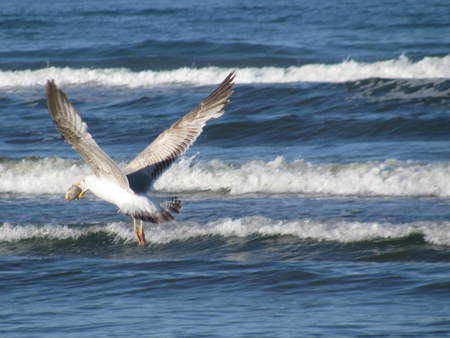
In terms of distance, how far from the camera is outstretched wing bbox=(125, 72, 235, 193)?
7426mm

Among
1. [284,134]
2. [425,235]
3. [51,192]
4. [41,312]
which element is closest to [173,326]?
[41,312]

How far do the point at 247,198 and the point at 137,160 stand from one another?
3944mm

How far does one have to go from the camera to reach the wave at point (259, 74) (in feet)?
68.1

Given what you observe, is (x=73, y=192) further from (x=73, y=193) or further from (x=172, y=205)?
(x=172, y=205)

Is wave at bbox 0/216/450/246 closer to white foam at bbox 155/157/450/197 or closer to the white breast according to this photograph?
white foam at bbox 155/157/450/197

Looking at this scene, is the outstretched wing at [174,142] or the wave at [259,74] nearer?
the outstretched wing at [174,142]

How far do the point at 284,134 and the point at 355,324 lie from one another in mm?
8713

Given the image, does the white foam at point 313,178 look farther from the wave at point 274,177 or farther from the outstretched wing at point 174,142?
the outstretched wing at point 174,142

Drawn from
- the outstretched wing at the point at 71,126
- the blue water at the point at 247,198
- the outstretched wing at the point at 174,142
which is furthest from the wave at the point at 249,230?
the outstretched wing at the point at 71,126

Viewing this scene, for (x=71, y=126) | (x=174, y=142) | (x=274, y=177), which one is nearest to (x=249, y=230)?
(x=174, y=142)

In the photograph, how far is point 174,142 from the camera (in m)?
7.62

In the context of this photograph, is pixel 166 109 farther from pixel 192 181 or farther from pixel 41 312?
pixel 41 312

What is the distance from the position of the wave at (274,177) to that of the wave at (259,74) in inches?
322

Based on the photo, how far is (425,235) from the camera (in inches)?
350
